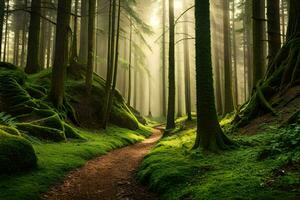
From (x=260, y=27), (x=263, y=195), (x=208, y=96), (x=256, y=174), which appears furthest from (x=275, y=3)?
(x=263, y=195)

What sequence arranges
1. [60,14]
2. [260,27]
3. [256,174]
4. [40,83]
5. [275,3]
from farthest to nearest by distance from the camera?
[40,83]
[60,14]
[260,27]
[275,3]
[256,174]

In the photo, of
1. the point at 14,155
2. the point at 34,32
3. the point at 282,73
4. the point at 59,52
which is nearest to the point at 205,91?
the point at 282,73

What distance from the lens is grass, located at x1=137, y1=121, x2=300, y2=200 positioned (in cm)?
571

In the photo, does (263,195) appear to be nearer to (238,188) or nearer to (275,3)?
(238,188)

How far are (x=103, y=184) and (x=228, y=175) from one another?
12.4ft

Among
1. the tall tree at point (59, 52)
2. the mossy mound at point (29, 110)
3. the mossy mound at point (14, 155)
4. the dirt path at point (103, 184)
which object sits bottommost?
the dirt path at point (103, 184)

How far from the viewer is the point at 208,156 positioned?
8.99 meters

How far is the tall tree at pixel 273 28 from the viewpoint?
551 inches

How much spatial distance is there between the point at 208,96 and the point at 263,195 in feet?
15.9

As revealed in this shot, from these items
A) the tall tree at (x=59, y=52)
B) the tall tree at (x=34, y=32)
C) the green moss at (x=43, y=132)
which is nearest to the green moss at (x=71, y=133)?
the green moss at (x=43, y=132)

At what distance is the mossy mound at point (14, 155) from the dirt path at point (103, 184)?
1.14 metres

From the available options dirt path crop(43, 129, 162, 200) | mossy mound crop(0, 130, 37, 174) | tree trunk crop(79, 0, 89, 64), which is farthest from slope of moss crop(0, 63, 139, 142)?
mossy mound crop(0, 130, 37, 174)

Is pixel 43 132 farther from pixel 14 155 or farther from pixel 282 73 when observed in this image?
pixel 282 73

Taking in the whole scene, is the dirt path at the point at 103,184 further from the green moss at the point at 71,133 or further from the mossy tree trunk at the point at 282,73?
the mossy tree trunk at the point at 282,73
